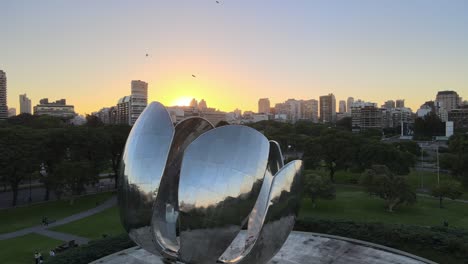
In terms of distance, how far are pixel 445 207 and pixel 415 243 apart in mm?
16556

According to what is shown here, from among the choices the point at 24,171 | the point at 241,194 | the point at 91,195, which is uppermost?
the point at 241,194

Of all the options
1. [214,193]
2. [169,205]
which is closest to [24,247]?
[169,205]

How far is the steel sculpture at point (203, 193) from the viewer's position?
10.2 meters

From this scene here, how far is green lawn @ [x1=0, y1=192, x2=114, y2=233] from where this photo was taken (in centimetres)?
2847

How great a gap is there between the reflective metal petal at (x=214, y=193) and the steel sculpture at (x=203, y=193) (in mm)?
27

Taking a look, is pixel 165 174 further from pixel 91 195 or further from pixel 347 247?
pixel 91 195

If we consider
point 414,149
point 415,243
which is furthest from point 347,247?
point 414,149

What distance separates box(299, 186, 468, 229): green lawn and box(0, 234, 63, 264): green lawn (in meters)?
17.2

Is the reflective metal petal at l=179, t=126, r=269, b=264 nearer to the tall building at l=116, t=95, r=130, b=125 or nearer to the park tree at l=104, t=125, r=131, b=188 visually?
the park tree at l=104, t=125, r=131, b=188

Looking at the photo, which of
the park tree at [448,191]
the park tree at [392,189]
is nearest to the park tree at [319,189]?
the park tree at [392,189]

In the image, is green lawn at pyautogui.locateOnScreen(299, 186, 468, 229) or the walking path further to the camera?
green lawn at pyautogui.locateOnScreen(299, 186, 468, 229)

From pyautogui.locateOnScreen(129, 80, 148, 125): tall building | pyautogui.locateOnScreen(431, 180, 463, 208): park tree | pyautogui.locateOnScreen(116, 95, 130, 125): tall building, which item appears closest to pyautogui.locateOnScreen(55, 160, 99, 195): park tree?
pyautogui.locateOnScreen(431, 180, 463, 208): park tree

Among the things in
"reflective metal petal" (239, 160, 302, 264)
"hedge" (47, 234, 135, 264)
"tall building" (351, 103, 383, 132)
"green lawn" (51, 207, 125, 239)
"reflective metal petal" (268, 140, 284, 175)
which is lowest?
"green lawn" (51, 207, 125, 239)

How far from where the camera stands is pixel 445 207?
3164 centimetres
